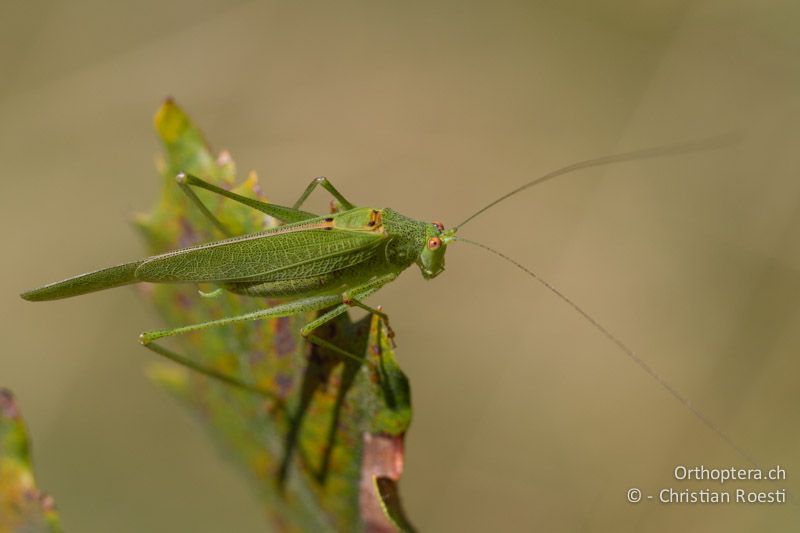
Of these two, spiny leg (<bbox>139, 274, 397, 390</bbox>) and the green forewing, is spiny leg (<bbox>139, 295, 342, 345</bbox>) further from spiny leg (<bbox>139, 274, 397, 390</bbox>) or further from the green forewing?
the green forewing

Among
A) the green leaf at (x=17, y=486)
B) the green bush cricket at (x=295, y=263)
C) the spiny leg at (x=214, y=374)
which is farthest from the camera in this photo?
the green bush cricket at (x=295, y=263)

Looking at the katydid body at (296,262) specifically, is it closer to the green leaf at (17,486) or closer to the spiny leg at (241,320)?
the spiny leg at (241,320)

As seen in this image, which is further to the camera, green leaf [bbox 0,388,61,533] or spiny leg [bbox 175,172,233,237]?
spiny leg [bbox 175,172,233,237]

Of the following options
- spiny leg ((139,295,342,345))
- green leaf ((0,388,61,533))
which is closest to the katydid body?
spiny leg ((139,295,342,345))

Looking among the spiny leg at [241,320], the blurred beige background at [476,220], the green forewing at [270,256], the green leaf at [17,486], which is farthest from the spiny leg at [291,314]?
the blurred beige background at [476,220]

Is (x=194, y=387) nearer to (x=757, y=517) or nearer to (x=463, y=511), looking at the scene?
(x=463, y=511)

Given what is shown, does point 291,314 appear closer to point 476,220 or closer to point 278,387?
point 278,387
